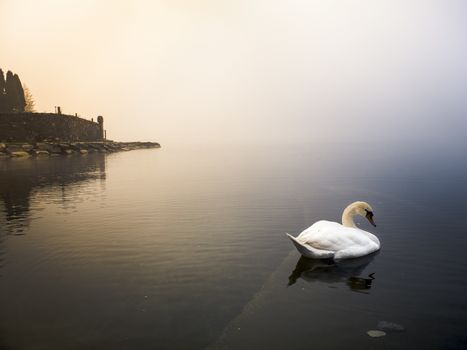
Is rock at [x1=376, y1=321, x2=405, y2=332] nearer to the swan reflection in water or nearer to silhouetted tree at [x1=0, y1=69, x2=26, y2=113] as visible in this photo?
the swan reflection in water

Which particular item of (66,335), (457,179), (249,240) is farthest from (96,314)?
(457,179)

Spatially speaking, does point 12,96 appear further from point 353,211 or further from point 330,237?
point 330,237

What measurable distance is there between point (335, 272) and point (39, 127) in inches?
2773

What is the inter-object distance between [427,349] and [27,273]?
1000 cm

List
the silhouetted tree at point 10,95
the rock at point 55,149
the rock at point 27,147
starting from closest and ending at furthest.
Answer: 1. the rock at point 27,147
2. the rock at point 55,149
3. the silhouetted tree at point 10,95

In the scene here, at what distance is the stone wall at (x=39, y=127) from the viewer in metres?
67.9

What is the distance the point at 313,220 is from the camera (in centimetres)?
1969

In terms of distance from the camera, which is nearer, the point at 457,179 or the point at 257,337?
the point at 257,337

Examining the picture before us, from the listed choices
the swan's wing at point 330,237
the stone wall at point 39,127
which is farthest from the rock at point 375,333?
the stone wall at point 39,127

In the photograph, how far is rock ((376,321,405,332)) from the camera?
27.4 ft

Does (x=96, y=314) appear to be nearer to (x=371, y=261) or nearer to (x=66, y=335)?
(x=66, y=335)

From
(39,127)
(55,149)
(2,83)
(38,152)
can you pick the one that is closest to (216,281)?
(38,152)

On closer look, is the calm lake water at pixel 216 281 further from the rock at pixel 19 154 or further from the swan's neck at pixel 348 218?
the rock at pixel 19 154

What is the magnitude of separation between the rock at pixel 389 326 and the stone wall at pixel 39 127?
71.4 m
